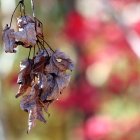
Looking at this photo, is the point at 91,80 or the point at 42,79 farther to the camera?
the point at 91,80

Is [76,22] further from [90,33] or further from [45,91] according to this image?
[45,91]

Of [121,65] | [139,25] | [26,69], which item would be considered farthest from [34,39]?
[121,65]

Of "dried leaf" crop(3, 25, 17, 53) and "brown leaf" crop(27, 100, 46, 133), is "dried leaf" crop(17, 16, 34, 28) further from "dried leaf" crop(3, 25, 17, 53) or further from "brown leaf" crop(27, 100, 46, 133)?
"brown leaf" crop(27, 100, 46, 133)

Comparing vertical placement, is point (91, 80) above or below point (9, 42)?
below

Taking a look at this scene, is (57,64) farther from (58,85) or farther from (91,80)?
(91,80)

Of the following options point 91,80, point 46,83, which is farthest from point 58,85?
point 91,80

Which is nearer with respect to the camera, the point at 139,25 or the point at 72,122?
the point at 139,25
